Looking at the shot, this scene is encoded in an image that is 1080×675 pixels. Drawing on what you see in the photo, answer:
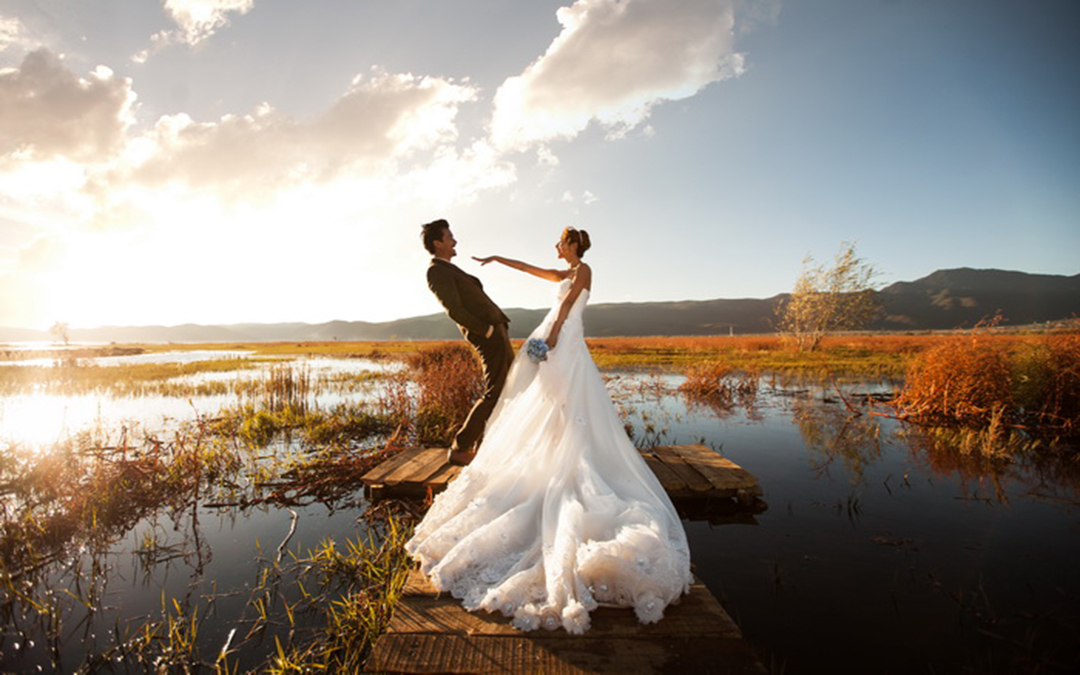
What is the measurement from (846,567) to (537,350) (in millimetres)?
3537

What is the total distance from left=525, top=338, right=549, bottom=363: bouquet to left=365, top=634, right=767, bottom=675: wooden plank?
240 centimetres

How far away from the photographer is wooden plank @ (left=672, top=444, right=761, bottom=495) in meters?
5.43

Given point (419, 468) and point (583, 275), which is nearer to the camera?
point (583, 275)

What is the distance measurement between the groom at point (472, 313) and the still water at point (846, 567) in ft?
7.05

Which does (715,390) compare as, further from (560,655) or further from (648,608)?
(560,655)

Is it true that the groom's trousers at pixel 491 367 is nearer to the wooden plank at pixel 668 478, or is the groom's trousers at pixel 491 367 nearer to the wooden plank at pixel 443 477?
the wooden plank at pixel 443 477

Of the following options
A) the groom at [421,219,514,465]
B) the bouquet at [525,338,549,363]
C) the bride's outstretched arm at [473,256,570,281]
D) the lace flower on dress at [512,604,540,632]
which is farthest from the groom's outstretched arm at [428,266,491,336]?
the lace flower on dress at [512,604,540,632]

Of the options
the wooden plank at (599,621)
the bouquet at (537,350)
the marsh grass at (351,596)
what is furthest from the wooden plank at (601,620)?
the bouquet at (537,350)

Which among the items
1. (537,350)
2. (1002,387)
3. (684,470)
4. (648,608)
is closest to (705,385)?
(1002,387)

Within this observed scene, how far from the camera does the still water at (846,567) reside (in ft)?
10.0

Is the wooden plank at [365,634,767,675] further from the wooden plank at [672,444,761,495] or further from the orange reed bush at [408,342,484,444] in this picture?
the orange reed bush at [408,342,484,444]

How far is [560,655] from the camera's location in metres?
2.35

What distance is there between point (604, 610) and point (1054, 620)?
11.5ft

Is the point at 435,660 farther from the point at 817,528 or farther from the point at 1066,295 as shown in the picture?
the point at 1066,295
